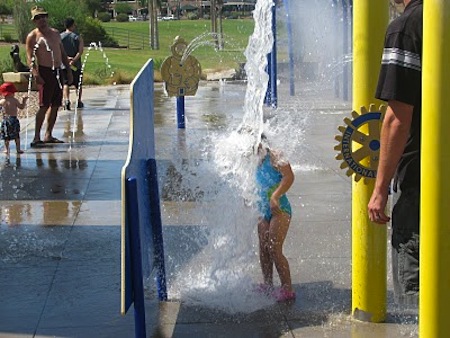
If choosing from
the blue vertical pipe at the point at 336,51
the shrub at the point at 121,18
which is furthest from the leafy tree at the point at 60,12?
the shrub at the point at 121,18

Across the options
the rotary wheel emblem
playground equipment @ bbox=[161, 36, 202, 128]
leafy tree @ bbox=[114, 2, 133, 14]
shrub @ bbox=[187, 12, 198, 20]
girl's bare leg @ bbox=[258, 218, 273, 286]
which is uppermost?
the rotary wheel emblem

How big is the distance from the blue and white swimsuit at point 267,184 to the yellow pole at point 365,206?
58 cm

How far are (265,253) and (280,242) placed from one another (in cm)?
16

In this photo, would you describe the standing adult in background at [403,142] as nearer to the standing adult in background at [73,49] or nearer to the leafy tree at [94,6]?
the standing adult in background at [73,49]

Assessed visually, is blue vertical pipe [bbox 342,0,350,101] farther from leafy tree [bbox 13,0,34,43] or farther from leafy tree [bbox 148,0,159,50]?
leafy tree [bbox 148,0,159,50]

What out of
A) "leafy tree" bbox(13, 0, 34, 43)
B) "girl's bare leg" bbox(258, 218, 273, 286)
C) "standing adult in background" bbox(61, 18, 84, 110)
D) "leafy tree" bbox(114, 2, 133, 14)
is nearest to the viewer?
"girl's bare leg" bbox(258, 218, 273, 286)

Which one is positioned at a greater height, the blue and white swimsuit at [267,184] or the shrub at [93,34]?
the blue and white swimsuit at [267,184]

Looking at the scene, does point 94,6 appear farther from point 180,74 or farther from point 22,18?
point 180,74

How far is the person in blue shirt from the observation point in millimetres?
4961

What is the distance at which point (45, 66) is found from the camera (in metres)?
11.3

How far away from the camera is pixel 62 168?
966 centimetres

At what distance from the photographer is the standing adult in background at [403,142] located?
3.32 m

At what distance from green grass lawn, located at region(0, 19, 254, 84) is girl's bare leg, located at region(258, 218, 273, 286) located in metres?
11.5

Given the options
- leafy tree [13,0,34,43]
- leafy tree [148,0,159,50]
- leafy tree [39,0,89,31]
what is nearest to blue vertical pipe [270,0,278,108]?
leafy tree [13,0,34,43]
